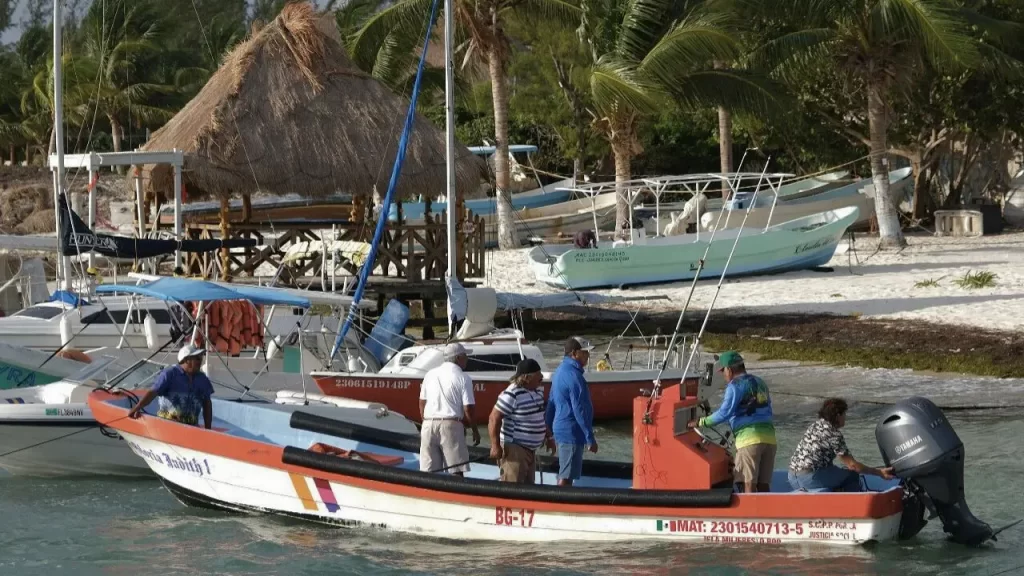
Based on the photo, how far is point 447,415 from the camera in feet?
38.9

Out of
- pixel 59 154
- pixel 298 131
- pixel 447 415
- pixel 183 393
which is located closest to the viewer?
pixel 447 415

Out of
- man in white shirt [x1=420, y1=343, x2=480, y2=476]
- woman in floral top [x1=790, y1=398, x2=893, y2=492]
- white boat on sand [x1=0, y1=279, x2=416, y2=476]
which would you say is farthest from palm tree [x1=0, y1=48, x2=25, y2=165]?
woman in floral top [x1=790, y1=398, x2=893, y2=492]

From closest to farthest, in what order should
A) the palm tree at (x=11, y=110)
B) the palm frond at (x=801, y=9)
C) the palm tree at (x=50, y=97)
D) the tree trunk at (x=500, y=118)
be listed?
the palm frond at (x=801, y=9) < the tree trunk at (x=500, y=118) < the palm tree at (x=50, y=97) < the palm tree at (x=11, y=110)

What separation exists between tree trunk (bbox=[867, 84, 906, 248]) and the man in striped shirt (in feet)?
79.2

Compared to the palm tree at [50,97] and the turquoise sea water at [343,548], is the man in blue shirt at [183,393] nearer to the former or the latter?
the turquoise sea water at [343,548]

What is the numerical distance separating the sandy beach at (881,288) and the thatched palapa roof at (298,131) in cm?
380

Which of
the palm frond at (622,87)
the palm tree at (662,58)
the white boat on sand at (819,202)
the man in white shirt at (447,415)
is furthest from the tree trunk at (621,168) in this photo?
the man in white shirt at (447,415)

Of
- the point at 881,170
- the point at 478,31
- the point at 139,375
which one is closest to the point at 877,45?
the point at 881,170

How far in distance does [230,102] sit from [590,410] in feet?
48.7

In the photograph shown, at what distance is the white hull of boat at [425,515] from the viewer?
11.1m

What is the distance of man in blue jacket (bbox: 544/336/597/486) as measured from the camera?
11609mm

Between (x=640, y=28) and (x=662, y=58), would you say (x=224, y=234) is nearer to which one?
(x=662, y=58)

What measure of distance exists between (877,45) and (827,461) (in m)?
23.9

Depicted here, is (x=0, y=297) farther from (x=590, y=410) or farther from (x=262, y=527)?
(x=590, y=410)
